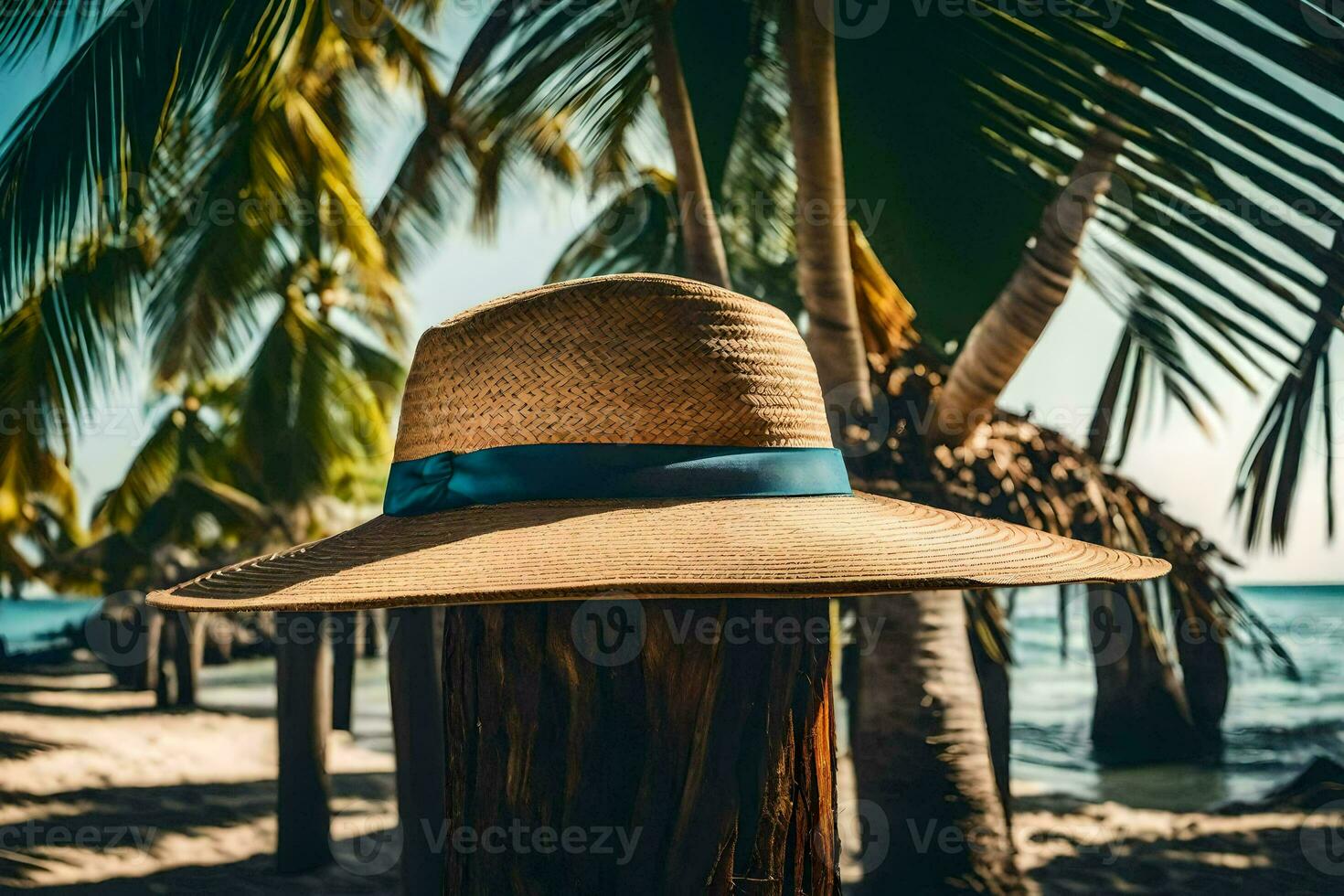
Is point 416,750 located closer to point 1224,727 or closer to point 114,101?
point 114,101

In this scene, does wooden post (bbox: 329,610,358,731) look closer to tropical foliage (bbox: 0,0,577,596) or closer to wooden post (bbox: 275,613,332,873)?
tropical foliage (bbox: 0,0,577,596)

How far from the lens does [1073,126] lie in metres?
3.31

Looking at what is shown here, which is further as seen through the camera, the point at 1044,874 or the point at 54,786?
the point at 54,786

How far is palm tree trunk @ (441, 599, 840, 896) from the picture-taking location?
1.66 m

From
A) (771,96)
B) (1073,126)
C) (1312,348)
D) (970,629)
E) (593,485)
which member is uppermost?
(771,96)

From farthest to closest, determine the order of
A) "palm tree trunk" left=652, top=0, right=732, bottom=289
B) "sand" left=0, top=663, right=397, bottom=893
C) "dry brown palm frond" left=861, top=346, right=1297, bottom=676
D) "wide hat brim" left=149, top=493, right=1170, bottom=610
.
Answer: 1. "sand" left=0, top=663, right=397, bottom=893
2. "dry brown palm frond" left=861, top=346, right=1297, bottom=676
3. "palm tree trunk" left=652, top=0, right=732, bottom=289
4. "wide hat brim" left=149, top=493, right=1170, bottom=610

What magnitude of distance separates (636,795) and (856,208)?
3271 mm

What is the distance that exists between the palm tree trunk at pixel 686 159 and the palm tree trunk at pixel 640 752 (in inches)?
125

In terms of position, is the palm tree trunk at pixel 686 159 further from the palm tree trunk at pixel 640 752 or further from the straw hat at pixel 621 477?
the palm tree trunk at pixel 640 752

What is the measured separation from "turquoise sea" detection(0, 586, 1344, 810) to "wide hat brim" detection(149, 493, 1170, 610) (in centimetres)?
577

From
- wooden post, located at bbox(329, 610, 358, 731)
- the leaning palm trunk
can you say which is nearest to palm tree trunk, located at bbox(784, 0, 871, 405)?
the leaning palm trunk

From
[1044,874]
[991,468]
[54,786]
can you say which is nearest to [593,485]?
[991,468]

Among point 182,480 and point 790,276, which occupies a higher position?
point 790,276

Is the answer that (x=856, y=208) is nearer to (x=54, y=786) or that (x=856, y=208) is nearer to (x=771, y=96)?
(x=771, y=96)
